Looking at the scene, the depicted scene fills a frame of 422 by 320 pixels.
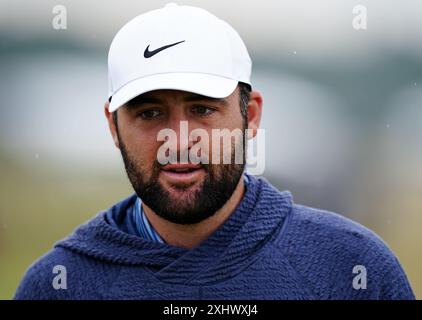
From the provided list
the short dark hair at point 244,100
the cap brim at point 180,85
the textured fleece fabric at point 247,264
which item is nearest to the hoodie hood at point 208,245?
the textured fleece fabric at point 247,264

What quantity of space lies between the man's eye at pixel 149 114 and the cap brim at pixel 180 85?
6cm

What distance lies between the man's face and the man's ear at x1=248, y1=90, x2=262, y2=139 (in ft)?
0.55

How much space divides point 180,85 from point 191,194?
29 centimetres

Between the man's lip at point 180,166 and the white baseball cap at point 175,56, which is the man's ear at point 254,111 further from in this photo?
the man's lip at point 180,166

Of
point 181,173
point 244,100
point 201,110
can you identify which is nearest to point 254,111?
point 244,100

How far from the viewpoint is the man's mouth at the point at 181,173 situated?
79.0 inches

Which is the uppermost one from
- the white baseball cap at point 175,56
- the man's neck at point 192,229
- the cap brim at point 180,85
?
the white baseball cap at point 175,56

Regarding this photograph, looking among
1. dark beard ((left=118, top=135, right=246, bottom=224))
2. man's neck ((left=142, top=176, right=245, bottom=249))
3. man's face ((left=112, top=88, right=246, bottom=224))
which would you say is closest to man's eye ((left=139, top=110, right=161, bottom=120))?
man's face ((left=112, top=88, right=246, bottom=224))

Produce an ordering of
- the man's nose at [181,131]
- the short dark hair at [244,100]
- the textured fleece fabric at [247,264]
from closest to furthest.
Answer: the man's nose at [181,131]
the textured fleece fabric at [247,264]
the short dark hair at [244,100]

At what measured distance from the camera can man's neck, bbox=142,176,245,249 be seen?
84.6 inches

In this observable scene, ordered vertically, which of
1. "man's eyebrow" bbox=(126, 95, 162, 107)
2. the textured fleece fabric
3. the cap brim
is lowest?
the textured fleece fabric
